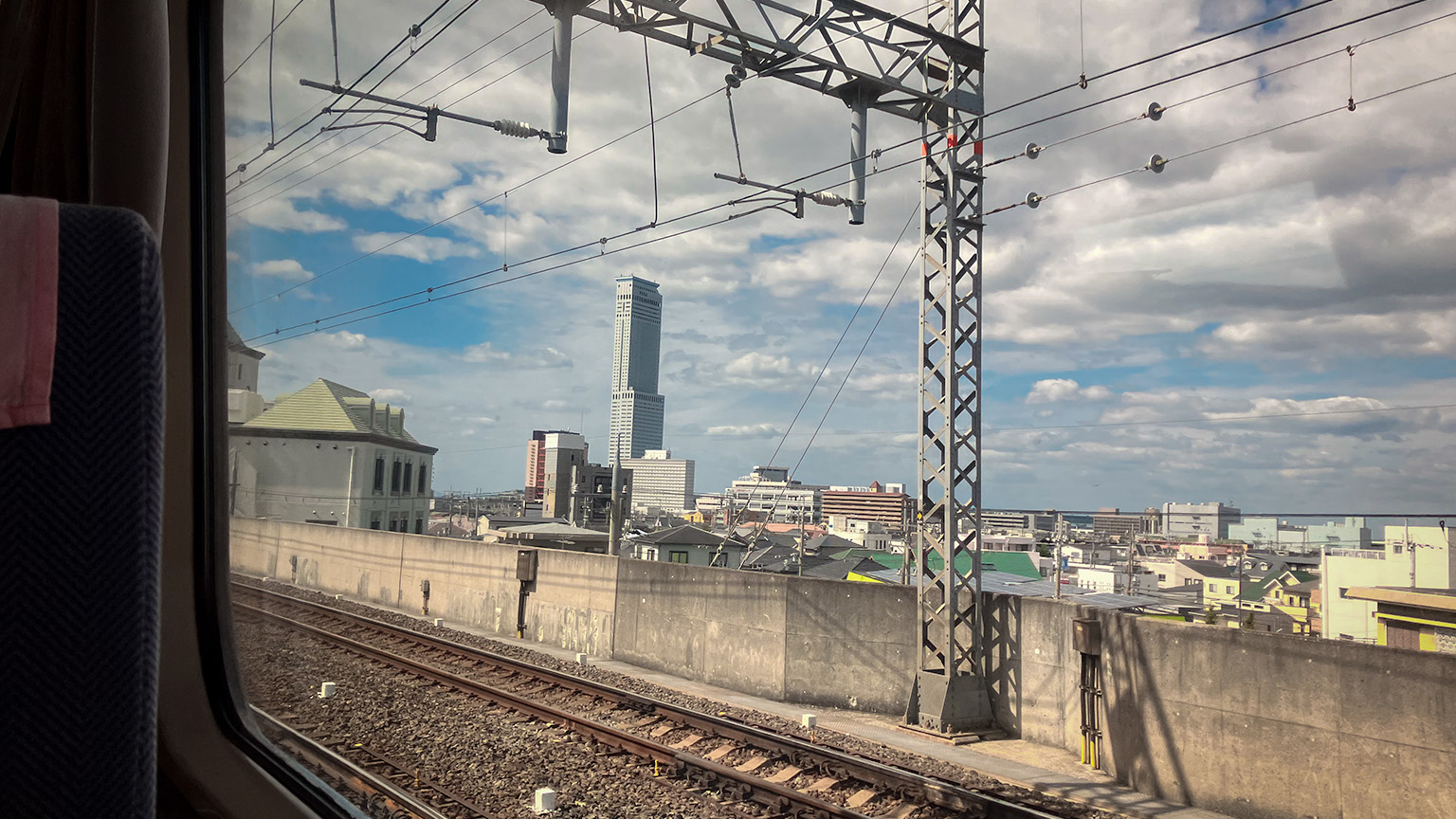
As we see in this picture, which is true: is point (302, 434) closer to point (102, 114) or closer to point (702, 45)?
point (102, 114)

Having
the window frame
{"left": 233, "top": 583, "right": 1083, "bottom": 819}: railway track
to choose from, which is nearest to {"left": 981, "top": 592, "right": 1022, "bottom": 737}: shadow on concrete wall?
{"left": 233, "top": 583, "right": 1083, "bottom": 819}: railway track

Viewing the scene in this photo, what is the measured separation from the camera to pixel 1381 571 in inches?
268

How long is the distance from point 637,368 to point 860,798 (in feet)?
164

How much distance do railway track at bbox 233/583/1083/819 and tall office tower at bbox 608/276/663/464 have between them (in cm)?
2953

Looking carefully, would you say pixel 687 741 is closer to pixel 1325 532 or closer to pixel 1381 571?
pixel 1325 532

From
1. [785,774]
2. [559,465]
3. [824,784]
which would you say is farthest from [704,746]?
[559,465]

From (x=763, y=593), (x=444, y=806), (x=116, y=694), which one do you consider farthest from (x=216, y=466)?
(x=763, y=593)

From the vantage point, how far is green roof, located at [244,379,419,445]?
2.77 meters

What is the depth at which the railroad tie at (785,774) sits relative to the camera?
503 centimetres

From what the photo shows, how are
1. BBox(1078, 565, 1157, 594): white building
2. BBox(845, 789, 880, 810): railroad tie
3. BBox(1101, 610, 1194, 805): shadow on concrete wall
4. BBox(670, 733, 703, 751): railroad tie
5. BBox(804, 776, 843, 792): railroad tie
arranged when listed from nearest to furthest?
1. BBox(845, 789, 880, 810): railroad tie
2. BBox(804, 776, 843, 792): railroad tie
3. BBox(670, 733, 703, 751): railroad tie
4. BBox(1101, 610, 1194, 805): shadow on concrete wall
5. BBox(1078, 565, 1157, 594): white building

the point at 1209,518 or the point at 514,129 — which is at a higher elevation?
the point at 514,129

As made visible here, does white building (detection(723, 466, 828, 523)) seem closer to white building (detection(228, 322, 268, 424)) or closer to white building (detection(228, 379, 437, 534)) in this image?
white building (detection(228, 379, 437, 534))

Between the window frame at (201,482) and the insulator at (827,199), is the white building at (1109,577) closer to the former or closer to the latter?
the insulator at (827,199)

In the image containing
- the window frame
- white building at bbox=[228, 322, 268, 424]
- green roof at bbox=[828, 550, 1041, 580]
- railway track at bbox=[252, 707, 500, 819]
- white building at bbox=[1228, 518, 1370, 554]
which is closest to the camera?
the window frame
